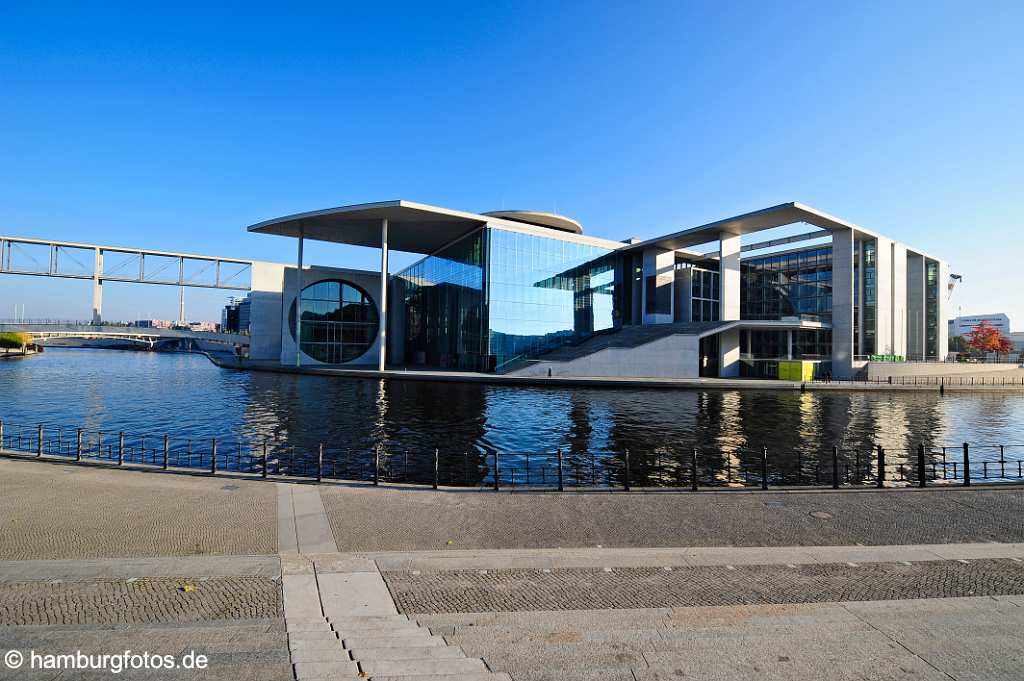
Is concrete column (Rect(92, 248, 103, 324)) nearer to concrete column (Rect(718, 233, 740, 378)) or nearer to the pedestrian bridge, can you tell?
the pedestrian bridge

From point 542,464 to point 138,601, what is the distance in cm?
1319

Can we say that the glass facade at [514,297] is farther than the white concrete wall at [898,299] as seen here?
No

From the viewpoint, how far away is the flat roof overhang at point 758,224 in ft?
176

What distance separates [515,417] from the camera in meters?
29.6

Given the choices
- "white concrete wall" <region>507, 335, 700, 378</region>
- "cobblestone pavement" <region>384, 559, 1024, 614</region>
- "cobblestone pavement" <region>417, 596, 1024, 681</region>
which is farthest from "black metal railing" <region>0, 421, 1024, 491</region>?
"white concrete wall" <region>507, 335, 700, 378</region>

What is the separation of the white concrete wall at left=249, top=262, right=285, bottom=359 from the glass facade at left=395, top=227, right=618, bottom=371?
27601mm

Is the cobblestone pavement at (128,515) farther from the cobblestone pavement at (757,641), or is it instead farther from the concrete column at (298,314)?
the concrete column at (298,314)

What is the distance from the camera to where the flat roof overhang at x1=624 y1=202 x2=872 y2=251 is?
176 ft

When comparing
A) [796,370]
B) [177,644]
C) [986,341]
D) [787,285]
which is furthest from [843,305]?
[986,341]

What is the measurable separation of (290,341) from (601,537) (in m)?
68.2

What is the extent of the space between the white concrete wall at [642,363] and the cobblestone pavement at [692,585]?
44.1 metres

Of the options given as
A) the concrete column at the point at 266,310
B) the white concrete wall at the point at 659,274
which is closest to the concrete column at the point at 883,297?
the white concrete wall at the point at 659,274

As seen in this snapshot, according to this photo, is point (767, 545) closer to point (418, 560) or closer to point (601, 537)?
point (601, 537)

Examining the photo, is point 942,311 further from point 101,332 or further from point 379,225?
point 101,332
